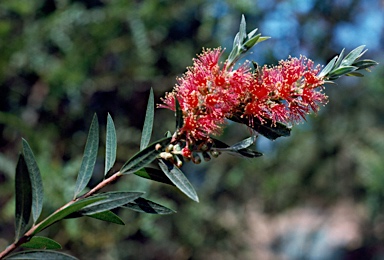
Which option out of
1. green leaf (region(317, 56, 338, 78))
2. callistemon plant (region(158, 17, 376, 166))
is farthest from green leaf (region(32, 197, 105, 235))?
green leaf (region(317, 56, 338, 78))

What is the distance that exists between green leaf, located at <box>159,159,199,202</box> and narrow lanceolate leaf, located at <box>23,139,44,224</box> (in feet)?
0.65

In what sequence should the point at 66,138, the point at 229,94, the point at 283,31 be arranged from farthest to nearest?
the point at 283,31 < the point at 66,138 < the point at 229,94

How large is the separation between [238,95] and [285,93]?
75mm

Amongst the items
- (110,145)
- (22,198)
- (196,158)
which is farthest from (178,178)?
(22,198)

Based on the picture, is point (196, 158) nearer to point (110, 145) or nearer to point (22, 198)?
point (110, 145)

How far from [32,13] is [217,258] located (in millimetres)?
2177

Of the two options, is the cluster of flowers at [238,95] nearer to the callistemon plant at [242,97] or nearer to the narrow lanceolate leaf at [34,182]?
the callistemon plant at [242,97]

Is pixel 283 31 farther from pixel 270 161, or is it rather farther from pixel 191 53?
pixel 270 161

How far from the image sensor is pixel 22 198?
87 centimetres

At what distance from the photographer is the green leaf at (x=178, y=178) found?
32.9 inches

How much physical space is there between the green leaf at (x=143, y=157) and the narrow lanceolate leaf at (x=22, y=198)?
0.15m

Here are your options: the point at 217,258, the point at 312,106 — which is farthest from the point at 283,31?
the point at 312,106

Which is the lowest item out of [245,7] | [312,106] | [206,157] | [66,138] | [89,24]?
[206,157]

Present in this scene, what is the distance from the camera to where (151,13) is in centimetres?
289
